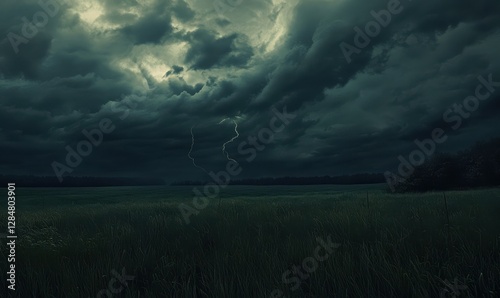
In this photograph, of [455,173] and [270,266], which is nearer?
[270,266]

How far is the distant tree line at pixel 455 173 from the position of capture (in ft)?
192

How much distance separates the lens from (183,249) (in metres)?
5.54

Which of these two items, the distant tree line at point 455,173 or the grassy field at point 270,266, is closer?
the grassy field at point 270,266

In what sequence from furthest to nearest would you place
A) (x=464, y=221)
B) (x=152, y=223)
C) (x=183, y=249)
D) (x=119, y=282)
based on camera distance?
(x=152, y=223) < (x=464, y=221) < (x=183, y=249) < (x=119, y=282)

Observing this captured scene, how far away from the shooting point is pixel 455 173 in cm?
6081

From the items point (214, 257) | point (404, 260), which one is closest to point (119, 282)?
point (214, 257)

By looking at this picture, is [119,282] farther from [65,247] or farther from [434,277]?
[434,277]

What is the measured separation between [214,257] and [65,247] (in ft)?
9.17

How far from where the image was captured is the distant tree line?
58469mm

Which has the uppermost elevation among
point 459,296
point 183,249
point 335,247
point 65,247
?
point 65,247

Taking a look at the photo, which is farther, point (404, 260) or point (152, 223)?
point (152, 223)

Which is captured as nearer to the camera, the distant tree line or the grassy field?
the grassy field

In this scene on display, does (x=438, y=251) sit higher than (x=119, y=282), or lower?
lower

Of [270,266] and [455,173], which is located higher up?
[270,266]
